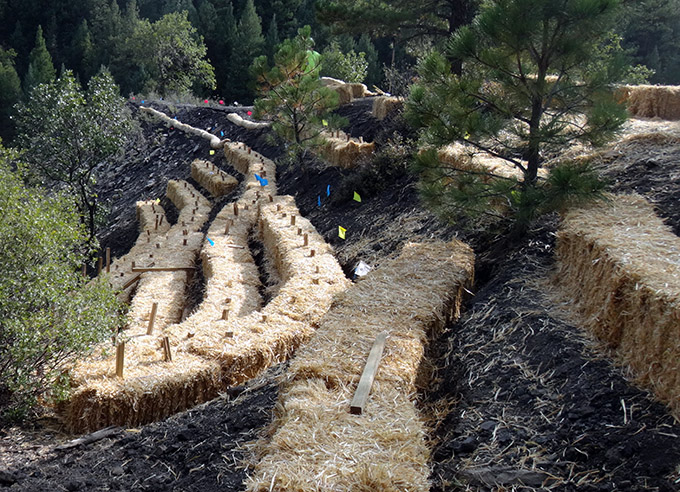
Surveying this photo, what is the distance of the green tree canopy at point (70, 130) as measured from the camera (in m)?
14.1

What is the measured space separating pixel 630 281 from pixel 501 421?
4.58 ft

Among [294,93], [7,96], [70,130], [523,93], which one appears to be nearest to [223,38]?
[7,96]

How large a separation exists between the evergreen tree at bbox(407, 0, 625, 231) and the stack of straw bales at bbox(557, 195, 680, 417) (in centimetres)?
48

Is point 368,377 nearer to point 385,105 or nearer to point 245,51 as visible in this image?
point 385,105

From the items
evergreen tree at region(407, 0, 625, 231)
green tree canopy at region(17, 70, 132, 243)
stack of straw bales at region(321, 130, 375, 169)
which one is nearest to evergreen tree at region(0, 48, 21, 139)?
green tree canopy at region(17, 70, 132, 243)

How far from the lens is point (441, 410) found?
4684 millimetres

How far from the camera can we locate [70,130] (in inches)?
563

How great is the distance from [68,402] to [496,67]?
18.5 feet

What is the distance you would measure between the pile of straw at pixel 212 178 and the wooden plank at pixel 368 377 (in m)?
12.8

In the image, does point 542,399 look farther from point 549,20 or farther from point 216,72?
point 216,72

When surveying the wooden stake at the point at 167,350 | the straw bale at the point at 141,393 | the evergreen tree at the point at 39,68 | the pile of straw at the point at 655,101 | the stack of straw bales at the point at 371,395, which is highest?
the evergreen tree at the point at 39,68

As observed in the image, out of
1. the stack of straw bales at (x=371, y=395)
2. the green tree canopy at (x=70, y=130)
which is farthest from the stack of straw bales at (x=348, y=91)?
the stack of straw bales at (x=371, y=395)

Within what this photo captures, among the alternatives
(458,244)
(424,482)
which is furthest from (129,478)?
(458,244)

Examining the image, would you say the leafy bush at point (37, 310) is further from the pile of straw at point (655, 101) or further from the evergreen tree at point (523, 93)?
the pile of straw at point (655, 101)
